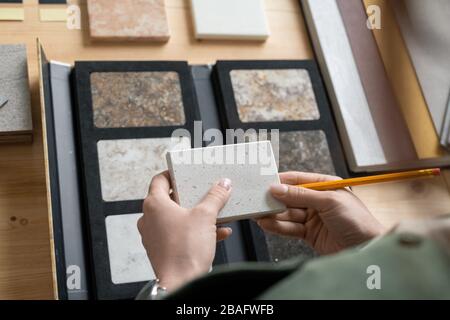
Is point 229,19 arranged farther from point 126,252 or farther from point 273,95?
point 126,252

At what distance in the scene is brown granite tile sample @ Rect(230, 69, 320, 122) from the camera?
1.03 metres

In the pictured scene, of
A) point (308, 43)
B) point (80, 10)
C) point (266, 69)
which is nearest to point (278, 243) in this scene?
point (266, 69)

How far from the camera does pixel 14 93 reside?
946 millimetres

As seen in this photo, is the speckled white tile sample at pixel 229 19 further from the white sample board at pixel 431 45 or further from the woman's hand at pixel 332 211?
the woman's hand at pixel 332 211

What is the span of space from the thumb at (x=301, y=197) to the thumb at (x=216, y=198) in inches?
2.3

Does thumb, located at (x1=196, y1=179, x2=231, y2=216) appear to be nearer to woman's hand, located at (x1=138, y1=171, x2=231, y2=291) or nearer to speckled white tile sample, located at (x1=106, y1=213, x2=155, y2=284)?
woman's hand, located at (x1=138, y1=171, x2=231, y2=291)

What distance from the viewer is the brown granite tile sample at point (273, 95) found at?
3.36 ft

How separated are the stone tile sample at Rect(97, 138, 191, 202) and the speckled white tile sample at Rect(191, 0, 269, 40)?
0.90 ft

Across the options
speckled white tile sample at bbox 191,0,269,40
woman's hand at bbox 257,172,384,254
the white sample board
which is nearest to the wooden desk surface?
speckled white tile sample at bbox 191,0,269,40

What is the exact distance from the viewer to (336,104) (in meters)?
1.07

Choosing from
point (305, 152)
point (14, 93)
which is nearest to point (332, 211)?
point (305, 152)

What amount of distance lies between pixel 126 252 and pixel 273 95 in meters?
0.40

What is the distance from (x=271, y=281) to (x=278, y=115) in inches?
28.9

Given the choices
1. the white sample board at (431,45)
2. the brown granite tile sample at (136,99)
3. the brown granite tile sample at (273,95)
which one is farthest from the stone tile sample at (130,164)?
the white sample board at (431,45)
